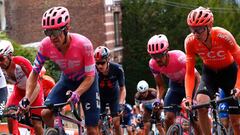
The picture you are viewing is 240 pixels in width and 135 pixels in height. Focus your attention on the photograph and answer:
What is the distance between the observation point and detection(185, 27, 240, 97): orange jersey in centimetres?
975

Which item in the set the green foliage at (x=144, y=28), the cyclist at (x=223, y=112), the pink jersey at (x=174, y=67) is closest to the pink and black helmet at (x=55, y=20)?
the pink jersey at (x=174, y=67)

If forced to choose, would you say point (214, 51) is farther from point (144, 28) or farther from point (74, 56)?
point (144, 28)

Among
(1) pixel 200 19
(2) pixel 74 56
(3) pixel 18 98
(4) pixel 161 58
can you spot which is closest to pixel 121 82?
(4) pixel 161 58

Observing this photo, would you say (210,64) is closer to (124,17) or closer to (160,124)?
(160,124)

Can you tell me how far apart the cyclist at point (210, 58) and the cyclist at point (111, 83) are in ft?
9.01

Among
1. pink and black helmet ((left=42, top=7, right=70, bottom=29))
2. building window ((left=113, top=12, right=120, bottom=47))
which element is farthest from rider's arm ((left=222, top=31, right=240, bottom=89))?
building window ((left=113, top=12, right=120, bottom=47))

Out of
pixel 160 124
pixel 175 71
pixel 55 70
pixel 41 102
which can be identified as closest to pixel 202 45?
pixel 175 71

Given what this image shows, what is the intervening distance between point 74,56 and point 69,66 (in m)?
0.23

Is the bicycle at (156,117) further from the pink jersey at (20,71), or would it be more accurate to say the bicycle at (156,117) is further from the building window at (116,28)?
the building window at (116,28)

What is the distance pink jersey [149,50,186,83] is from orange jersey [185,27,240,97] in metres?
1.32

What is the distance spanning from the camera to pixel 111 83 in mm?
13367

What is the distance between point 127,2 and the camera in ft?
145

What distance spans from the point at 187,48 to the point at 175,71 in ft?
5.78

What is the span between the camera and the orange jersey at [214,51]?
9750mm
